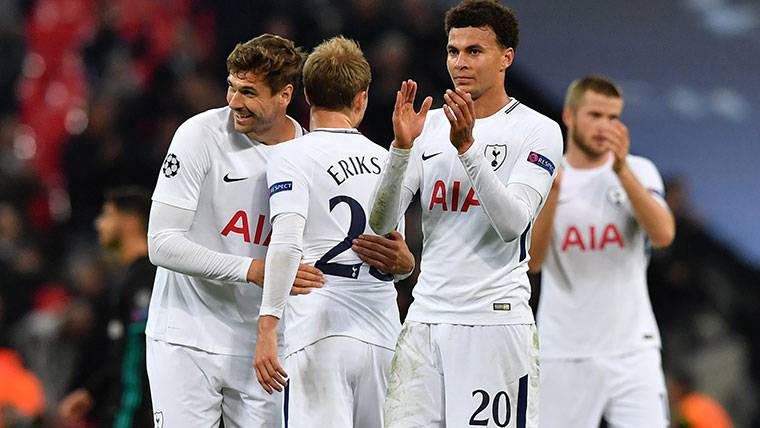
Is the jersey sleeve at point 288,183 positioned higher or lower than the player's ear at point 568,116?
lower

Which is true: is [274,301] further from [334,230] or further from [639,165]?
[639,165]

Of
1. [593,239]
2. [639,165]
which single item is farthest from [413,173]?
[639,165]

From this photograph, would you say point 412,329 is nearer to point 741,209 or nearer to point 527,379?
point 527,379

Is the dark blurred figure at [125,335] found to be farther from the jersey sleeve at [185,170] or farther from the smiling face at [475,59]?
the smiling face at [475,59]

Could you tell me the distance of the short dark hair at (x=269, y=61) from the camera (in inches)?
168

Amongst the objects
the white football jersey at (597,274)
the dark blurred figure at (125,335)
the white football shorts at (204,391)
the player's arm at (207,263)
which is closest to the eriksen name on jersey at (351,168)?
the player's arm at (207,263)

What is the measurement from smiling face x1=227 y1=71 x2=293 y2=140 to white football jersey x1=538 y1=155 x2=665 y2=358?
197 centimetres

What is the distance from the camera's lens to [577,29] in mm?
9320

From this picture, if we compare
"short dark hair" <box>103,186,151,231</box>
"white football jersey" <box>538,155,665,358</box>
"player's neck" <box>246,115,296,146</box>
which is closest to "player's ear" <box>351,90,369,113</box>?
"player's neck" <box>246,115,296,146</box>

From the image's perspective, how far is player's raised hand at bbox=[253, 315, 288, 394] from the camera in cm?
391

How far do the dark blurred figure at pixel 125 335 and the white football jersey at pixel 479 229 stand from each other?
168 cm

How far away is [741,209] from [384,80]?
2847mm

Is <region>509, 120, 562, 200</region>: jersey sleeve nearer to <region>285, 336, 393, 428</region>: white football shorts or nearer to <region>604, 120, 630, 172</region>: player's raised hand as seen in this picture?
<region>285, 336, 393, 428</region>: white football shorts

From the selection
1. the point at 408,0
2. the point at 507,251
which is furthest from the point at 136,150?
the point at 507,251
